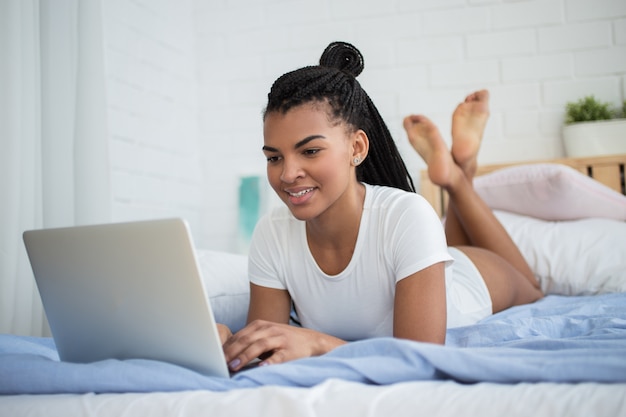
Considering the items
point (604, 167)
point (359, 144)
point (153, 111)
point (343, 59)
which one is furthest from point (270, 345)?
point (153, 111)

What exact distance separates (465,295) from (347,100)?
628 millimetres

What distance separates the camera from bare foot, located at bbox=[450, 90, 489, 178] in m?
2.21

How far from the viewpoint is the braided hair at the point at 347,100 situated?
4.39 feet

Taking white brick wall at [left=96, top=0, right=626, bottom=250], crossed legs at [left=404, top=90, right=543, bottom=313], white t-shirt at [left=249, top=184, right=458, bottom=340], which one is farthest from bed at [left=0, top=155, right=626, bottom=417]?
white brick wall at [left=96, top=0, right=626, bottom=250]

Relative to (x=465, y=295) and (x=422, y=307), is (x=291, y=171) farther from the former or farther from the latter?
(x=465, y=295)

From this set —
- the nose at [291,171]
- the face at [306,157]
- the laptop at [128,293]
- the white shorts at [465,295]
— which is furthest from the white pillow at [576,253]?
the laptop at [128,293]

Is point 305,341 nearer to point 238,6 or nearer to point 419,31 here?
point 419,31

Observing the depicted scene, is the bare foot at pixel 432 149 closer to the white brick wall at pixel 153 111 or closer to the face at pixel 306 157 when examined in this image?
the face at pixel 306 157

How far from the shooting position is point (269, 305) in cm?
150

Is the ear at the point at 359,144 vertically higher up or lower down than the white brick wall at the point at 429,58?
lower down

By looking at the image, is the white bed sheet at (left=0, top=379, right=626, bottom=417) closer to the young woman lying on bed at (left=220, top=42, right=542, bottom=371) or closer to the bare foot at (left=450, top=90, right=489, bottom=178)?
the young woman lying on bed at (left=220, top=42, right=542, bottom=371)

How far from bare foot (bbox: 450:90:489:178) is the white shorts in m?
0.42

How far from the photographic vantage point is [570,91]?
2.85 meters

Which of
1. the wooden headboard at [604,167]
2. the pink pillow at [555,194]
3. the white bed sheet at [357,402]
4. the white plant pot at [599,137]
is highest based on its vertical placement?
the white plant pot at [599,137]
